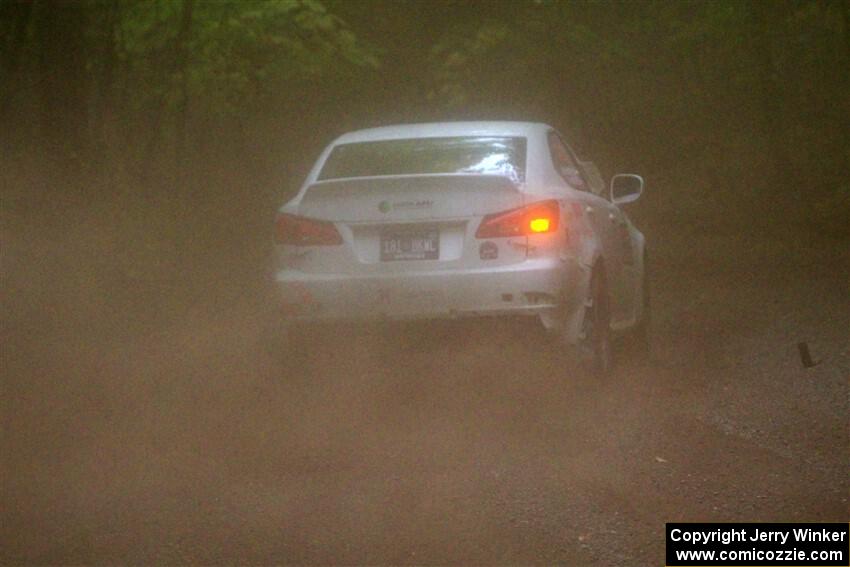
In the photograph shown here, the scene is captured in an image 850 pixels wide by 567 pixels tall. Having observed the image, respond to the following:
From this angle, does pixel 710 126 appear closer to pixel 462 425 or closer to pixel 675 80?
pixel 675 80

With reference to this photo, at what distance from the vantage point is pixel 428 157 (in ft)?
33.8

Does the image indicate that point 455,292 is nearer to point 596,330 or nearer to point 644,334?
point 596,330

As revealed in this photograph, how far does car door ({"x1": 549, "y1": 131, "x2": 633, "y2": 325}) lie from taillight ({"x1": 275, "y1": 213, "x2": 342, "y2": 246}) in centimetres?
152

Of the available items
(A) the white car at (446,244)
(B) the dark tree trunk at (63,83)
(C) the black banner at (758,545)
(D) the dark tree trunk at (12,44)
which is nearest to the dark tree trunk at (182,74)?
(B) the dark tree trunk at (63,83)

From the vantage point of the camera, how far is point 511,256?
31.3 ft

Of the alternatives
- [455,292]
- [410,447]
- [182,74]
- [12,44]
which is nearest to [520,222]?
[455,292]

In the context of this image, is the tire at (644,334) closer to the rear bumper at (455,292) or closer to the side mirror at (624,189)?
the side mirror at (624,189)

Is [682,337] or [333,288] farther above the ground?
[333,288]

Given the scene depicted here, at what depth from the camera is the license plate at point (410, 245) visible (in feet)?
31.4

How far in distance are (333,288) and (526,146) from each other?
150cm

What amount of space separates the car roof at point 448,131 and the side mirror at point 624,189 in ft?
3.72

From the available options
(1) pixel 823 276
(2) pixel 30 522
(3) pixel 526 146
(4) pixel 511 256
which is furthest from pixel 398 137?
(1) pixel 823 276

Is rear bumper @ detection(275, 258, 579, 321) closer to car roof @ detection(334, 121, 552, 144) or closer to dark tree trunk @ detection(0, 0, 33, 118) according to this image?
car roof @ detection(334, 121, 552, 144)

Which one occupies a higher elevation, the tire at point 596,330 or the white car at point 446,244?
the white car at point 446,244
